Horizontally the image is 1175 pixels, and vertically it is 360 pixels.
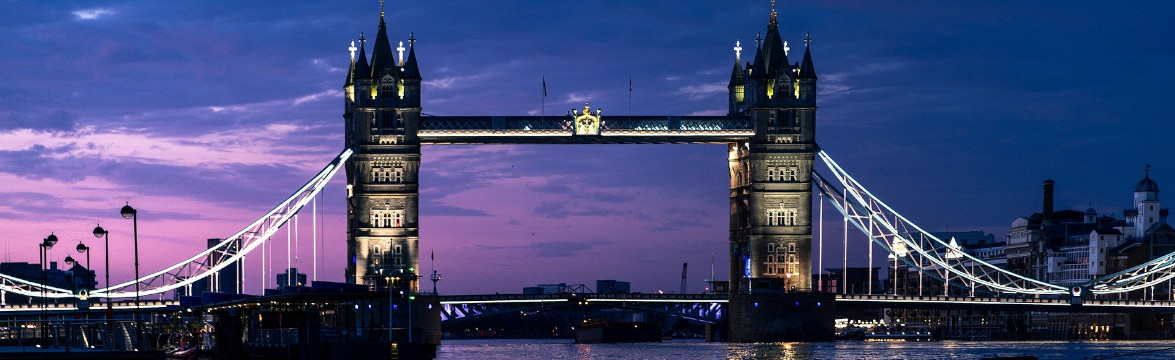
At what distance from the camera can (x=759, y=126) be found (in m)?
165

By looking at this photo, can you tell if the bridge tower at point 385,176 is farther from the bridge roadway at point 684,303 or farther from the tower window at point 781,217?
the tower window at point 781,217

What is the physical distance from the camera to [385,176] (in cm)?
16175

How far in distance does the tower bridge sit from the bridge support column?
152 millimetres

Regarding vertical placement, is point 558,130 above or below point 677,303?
above

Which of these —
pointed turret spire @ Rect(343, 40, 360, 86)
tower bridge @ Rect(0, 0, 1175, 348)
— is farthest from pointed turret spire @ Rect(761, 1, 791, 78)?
pointed turret spire @ Rect(343, 40, 360, 86)

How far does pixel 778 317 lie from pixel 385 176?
106 ft

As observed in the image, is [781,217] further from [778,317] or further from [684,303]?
[684,303]

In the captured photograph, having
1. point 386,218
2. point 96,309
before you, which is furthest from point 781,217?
point 96,309

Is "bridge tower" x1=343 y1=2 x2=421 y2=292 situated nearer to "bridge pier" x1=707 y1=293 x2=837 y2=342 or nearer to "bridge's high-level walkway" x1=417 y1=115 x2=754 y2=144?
"bridge's high-level walkway" x1=417 y1=115 x2=754 y2=144

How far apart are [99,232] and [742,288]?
8894 centimetres

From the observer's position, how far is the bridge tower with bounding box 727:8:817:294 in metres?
165

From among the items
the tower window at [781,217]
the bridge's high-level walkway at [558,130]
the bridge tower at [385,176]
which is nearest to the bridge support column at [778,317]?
the tower window at [781,217]

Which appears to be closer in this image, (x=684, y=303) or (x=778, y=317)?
(x=778, y=317)

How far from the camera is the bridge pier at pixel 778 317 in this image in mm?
162375
